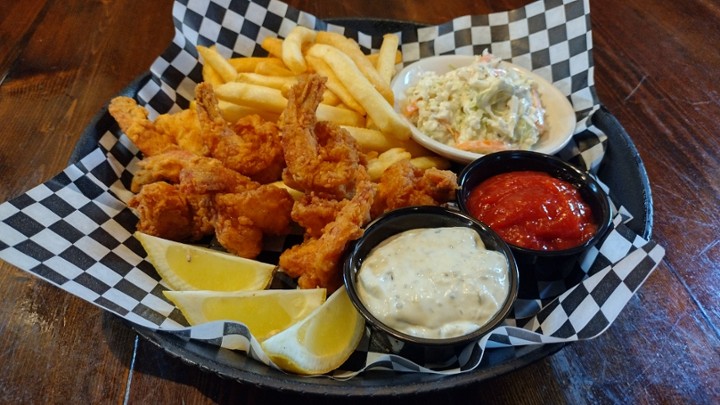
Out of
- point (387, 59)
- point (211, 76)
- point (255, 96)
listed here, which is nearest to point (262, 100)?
point (255, 96)

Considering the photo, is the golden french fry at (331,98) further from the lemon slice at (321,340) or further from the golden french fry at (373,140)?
the lemon slice at (321,340)

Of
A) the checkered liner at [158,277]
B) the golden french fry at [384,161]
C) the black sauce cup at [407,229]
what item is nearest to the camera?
the black sauce cup at [407,229]

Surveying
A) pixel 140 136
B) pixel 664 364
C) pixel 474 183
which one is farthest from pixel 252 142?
pixel 664 364

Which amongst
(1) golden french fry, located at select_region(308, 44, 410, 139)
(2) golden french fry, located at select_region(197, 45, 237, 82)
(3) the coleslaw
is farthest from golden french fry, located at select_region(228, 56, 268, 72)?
(3) the coleslaw

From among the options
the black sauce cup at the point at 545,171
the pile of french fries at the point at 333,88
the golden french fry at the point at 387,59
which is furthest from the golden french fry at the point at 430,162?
the golden french fry at the point at 387,59

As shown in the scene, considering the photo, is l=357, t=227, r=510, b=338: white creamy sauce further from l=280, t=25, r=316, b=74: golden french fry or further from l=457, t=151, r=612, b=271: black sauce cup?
l=280, t=25, r=316, b=74: golden french fry

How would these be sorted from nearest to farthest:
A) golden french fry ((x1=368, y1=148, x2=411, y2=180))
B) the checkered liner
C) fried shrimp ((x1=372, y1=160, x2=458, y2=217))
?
the checkered liner, fried shrimp ((x1=372, y1=160, x2=458, y2=217)), golden french fry ((x1=368, y1=148, x2=411, y2=180))

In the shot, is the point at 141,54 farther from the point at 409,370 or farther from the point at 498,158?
the point at 409,370

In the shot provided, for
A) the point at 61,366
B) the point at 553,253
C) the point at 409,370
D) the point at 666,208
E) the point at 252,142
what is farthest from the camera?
the point at 666,208
